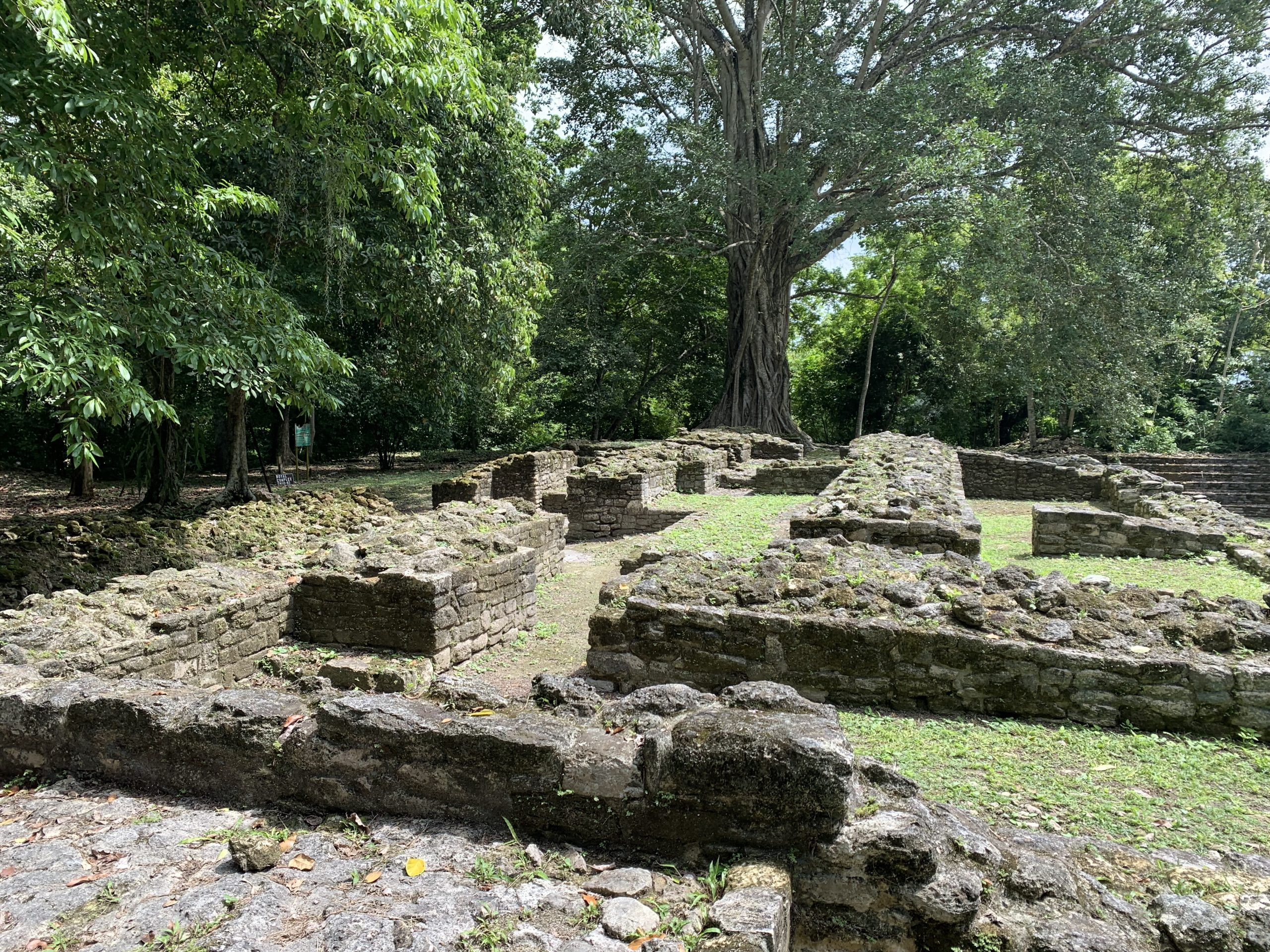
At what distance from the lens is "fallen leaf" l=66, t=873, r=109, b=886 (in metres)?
2.44

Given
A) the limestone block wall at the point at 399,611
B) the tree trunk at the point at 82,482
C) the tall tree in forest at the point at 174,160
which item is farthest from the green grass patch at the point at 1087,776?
the tree trunk at the point at 82,482

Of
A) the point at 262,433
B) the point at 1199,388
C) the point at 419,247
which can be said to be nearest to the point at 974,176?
the point at 419,247

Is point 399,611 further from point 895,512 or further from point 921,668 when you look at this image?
point 895,512

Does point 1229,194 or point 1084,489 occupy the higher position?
point 1229,194

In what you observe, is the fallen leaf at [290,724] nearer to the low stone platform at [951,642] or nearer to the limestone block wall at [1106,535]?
the low stone platform at [951,642]

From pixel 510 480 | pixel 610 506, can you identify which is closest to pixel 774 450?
pixel 510 480

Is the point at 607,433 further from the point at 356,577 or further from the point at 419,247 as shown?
the point at 356,577

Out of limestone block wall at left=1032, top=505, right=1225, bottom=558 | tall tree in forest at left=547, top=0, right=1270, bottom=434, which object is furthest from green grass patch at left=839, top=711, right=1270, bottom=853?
tall tree in forest at left=547, top=0, right=1270, bottom=434

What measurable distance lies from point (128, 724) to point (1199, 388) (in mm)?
30184

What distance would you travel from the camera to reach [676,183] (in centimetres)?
1959

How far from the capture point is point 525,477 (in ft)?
47.4

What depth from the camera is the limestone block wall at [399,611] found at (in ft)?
19.2

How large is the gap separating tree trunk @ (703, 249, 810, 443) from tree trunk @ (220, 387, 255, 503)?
13.6 metres

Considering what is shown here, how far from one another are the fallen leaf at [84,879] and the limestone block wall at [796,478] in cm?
1249
